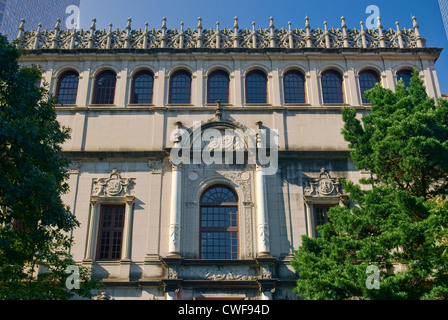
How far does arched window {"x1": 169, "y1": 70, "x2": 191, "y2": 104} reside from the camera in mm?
26016

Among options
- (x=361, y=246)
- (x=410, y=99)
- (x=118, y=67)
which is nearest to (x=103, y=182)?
(x=118, y=67)

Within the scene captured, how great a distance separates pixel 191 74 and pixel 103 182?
7.98 m

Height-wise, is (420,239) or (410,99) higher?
(410,99)

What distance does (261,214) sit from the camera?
22.2 metres

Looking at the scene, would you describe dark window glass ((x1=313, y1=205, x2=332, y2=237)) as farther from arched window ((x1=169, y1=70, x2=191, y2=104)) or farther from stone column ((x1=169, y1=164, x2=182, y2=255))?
arched window ((x1=169, y1=70, x2=191, y2=104))

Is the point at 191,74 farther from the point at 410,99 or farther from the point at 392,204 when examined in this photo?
the point at 392,204

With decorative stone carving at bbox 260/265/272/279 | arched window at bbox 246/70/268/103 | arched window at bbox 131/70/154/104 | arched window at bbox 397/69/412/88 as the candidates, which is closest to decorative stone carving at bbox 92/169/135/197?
arched window at bbox 131/70/154/104

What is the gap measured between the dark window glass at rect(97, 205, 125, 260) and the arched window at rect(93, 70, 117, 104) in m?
6.44

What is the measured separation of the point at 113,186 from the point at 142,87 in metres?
6.36

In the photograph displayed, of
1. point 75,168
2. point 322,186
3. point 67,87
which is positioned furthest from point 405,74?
point 67,87

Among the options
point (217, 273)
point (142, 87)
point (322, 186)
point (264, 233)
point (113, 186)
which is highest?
point (142, 87)

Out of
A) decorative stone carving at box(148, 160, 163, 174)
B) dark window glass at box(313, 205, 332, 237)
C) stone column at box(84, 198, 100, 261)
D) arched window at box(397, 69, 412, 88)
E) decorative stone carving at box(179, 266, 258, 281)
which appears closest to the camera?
decorative stone carving at box(179, 266, 258, 281)

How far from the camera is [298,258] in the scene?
18391 mm

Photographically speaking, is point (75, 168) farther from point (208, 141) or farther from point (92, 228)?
point (208, 141)
